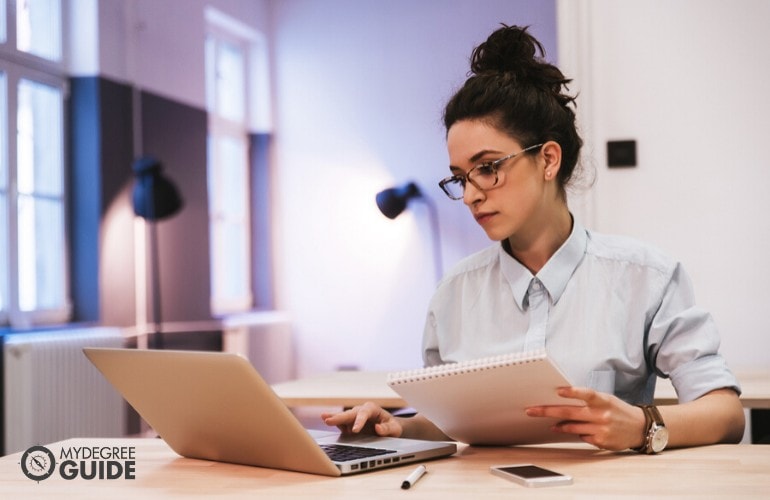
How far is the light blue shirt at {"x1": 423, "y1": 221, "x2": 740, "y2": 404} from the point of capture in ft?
5.05

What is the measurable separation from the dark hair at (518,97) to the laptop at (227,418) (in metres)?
0.61

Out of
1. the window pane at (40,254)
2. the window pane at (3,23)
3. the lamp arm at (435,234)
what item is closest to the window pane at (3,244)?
the window pane at (40,254)

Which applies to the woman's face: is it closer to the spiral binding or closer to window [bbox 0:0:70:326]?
the spiral binding

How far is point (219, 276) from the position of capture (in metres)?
6.82

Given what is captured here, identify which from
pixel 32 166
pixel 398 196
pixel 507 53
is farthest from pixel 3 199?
pixel 507 53

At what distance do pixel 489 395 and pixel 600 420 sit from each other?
0.16 metres

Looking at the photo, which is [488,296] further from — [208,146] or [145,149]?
[208,146]

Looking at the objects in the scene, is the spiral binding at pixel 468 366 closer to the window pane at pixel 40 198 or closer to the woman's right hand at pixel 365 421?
the woman's right hand at pixel 365 421

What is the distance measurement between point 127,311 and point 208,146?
159 centimetres

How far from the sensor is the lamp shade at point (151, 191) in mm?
5047

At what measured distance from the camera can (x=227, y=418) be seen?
1204mm

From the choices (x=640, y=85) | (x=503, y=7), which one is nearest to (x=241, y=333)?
(x=503, y=7)

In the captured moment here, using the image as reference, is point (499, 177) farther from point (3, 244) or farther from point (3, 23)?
point (3, 23)

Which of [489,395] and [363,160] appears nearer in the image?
[489,395]
